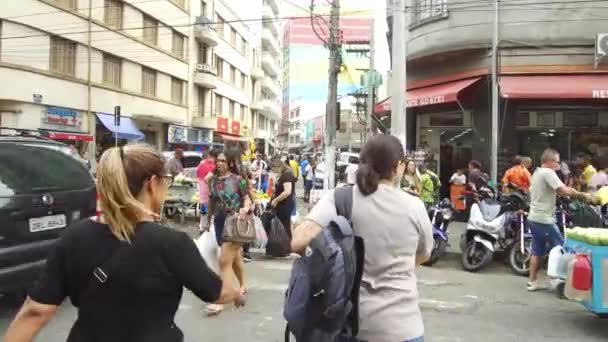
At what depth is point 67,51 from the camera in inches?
1052

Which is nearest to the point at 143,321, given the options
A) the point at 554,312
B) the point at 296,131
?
the point at 554,312

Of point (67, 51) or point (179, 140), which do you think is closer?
point (67, 51)

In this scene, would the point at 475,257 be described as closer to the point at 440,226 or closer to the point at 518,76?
the point at 440,226

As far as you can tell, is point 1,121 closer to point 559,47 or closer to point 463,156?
point 463,156

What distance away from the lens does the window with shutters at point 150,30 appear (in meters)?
33.7

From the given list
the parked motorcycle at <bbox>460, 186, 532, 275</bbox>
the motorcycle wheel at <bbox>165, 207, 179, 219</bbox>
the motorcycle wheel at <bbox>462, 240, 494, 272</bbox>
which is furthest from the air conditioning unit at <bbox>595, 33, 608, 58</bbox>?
the motorcycle wheel at <bbox>165, 207, 179, 219</bbox>

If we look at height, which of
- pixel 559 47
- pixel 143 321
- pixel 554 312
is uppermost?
pixel 559 47

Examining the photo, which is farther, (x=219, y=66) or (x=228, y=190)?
(x=219, y=66)

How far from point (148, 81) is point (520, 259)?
1152 inches

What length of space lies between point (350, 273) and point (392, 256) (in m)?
0.28

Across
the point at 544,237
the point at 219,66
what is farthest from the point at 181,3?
the point at 544,237

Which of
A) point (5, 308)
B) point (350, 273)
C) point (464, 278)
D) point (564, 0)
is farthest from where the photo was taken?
point (564, 0)

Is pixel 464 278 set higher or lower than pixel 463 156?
lower

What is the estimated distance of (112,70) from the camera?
30.5 m
